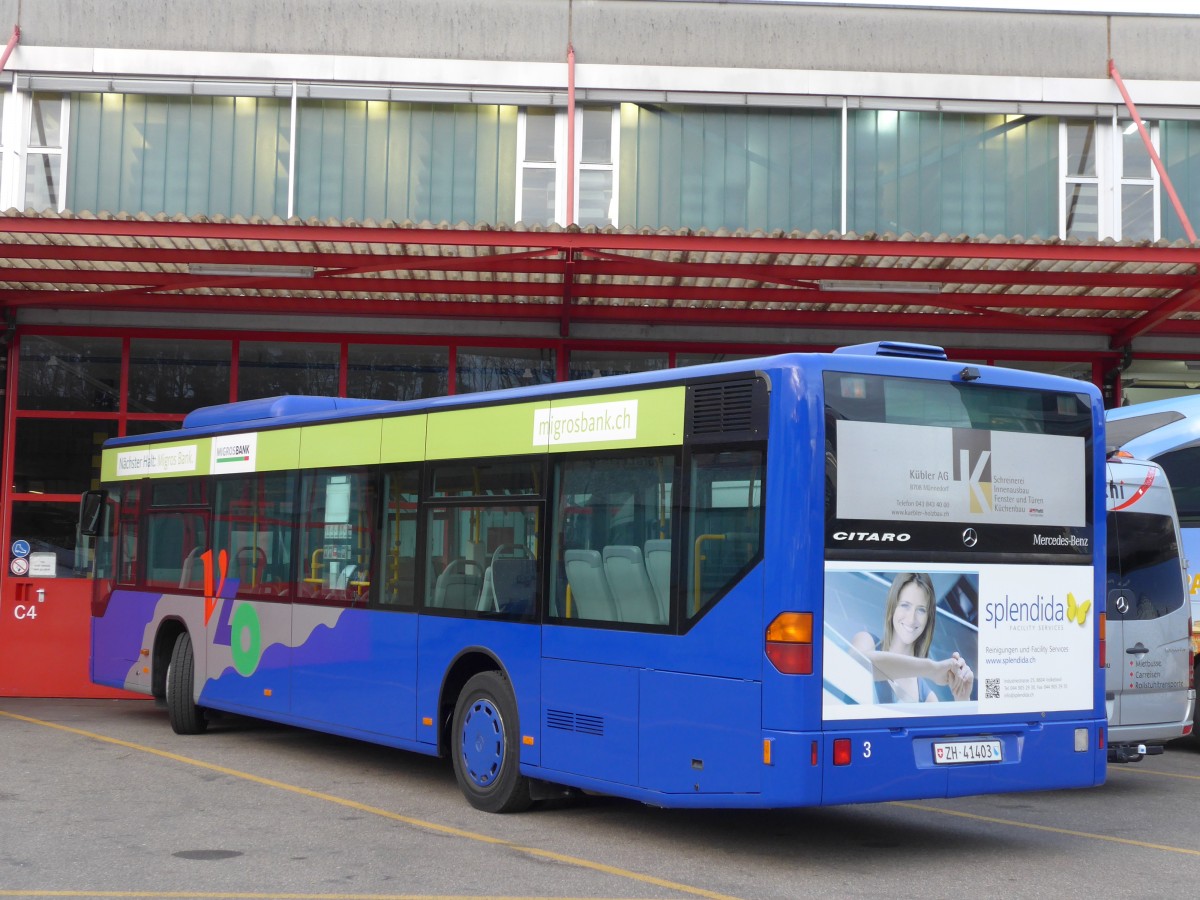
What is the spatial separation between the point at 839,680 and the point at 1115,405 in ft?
35.5

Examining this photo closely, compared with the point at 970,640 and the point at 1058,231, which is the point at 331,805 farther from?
the point at 1058,231

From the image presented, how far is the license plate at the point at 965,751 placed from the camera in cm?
771

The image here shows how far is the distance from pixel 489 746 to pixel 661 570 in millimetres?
2097

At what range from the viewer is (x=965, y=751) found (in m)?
7.80

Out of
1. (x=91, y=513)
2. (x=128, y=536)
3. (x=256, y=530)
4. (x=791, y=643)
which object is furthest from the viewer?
(x=91, y=513)

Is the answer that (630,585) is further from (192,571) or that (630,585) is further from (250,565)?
(192,571)

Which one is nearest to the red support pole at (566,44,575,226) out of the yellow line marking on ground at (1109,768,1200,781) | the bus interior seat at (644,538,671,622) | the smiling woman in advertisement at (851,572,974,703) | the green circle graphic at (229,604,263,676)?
the green circle graphic at (229,604,263,676)

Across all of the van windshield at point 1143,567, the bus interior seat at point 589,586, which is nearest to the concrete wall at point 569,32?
the van windshield at point 1143,567

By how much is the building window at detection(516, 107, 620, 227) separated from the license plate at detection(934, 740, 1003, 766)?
10.8 m

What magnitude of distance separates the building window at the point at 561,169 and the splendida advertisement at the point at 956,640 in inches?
406

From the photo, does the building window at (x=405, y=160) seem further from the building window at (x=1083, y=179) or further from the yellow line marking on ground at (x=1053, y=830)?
the yellow line marking on ground at (x=1053, y=830)

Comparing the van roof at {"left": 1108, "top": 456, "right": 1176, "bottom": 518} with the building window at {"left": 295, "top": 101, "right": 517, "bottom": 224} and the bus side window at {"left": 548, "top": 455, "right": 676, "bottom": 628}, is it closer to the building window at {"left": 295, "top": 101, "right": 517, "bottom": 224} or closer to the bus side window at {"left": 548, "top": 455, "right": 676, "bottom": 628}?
the bus side window at {"left": 548, "top": 455, "right": 676, "bottom": 628}

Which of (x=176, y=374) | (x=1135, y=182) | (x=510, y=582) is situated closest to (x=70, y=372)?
(x=176, y=374)

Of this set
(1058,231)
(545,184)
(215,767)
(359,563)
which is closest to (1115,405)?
(1058,231)
